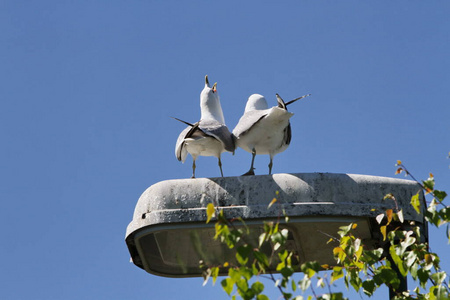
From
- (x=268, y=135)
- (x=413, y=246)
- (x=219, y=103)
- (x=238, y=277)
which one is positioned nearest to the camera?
(x=238, y=277)

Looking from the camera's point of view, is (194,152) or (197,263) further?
→ (194,152)

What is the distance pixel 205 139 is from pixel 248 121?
0.50 meters

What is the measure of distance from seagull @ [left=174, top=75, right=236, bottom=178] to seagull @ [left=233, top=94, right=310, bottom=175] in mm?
139

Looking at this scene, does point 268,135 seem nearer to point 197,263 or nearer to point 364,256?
point 197,263

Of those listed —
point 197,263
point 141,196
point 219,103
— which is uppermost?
point 219,103

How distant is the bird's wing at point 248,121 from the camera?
8.89 metres

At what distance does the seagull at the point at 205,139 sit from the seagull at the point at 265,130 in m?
0.14

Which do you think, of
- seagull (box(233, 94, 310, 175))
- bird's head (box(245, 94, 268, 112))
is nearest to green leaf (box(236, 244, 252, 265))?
seagull (box(233, 94, 310, 175))

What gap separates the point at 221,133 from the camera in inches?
356

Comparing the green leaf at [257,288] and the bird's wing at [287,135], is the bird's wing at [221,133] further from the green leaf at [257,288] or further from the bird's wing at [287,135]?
the green leaf at [257,288]

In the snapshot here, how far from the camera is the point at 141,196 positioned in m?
7.36

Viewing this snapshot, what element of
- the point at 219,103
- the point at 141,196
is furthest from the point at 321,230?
the point at 219,103

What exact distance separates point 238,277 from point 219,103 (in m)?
5.45

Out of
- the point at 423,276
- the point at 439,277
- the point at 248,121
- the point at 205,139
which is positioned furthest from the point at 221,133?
the point at 439,277
